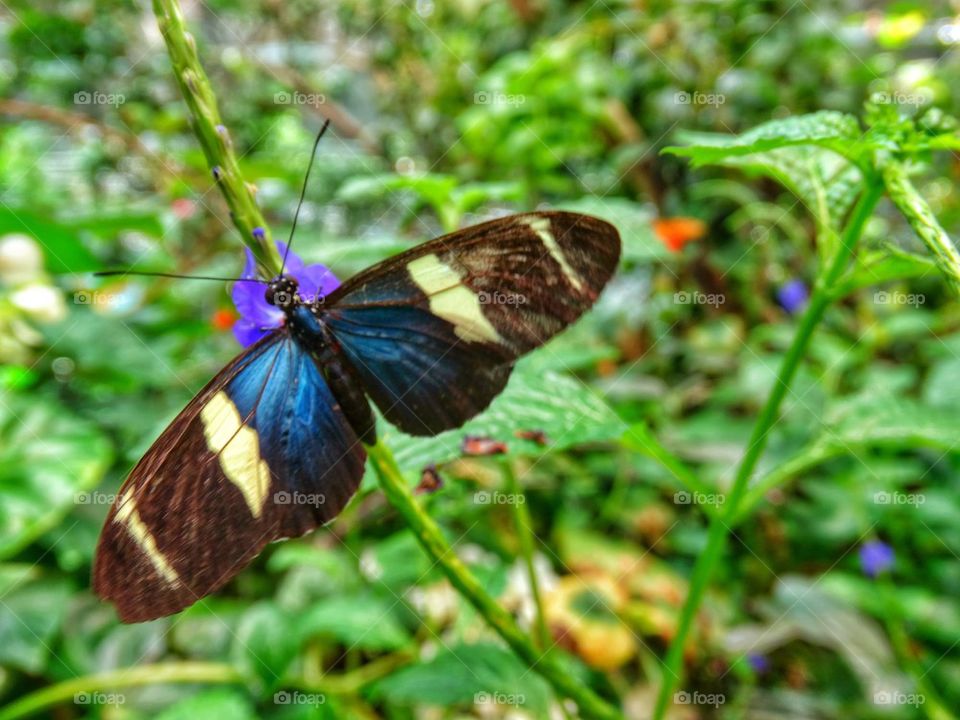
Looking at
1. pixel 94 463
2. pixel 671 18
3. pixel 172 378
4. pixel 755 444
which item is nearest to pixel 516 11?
pixel 671 18

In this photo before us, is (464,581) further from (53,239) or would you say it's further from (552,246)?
(53,239)

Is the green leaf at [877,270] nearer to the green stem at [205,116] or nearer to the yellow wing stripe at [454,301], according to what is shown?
the yellow wing stripe at [454,301]

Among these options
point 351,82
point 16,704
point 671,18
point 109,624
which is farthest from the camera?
point 351,82

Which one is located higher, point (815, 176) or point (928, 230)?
point (815, 176)

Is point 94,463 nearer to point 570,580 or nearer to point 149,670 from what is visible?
point 149,670

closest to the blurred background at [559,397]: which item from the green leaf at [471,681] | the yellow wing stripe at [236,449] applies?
the green leaf at [471,681]

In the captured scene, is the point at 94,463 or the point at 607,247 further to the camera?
the point at 94,463

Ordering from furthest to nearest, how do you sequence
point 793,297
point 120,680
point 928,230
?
point 793,297
point 120,680
point 928,230

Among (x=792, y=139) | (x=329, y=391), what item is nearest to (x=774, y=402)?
(x=792, y=139)
